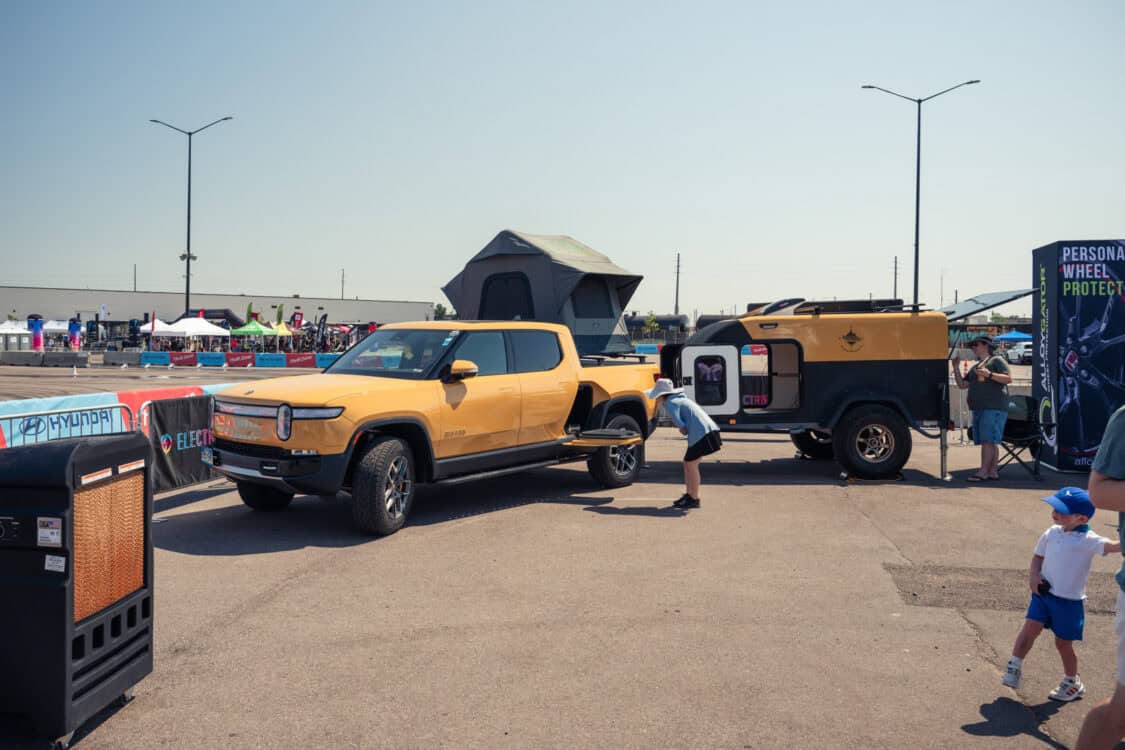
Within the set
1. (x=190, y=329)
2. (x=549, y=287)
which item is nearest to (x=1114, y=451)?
(x=549, y=287)

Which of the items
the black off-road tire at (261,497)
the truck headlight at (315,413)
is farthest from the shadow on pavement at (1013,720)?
the black off-road tire at (261,497)

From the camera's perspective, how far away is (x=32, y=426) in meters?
8.51

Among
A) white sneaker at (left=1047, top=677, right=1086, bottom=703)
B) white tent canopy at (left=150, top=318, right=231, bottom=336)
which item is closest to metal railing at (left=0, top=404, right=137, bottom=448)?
white sneaker at (left=1047, top=677, right=1086, bottom=703)

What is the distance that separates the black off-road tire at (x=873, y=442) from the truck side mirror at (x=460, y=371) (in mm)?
5427

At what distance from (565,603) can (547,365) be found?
4.26 m

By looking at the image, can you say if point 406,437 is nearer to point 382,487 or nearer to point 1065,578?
point 382,487

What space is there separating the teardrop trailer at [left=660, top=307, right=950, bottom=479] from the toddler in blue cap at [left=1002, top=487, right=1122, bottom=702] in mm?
6982

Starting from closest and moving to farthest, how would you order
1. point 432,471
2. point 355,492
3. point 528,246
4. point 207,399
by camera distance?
1. point 355,492
2. point 432,471
3. point 207,399
4. point 528,246

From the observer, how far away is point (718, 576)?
680 centimetres

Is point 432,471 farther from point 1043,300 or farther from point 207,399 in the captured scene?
point 1043,300

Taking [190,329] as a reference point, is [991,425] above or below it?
below

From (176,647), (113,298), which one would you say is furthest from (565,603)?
(113,298)

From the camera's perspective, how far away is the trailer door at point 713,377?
11633 mm

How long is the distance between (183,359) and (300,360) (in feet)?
20.3
